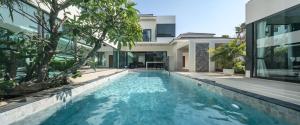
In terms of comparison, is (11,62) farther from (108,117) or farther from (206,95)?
(206,95)

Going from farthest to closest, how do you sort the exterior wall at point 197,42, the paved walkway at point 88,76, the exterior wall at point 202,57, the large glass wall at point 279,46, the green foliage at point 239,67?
1. the exterior wall at point 202,57
2. the exterior wall at point 197,42
3. the green foliage at point 239,67
4. the paved walkway at point 88,76
5. the large glass wall at point 279,46

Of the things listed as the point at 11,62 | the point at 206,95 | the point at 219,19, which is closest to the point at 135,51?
the point at 219,19

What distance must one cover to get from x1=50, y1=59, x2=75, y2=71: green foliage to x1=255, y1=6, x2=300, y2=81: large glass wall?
8847 millimetres

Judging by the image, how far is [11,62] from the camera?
6.97 m

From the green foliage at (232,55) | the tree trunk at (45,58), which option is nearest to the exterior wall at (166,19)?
the green foliage at (232,55)

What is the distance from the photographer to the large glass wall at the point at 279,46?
10984 millimetres

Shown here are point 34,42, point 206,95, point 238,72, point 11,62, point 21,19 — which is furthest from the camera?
point 238,72

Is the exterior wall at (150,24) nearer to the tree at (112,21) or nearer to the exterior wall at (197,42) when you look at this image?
the exterior wall at (197,42)

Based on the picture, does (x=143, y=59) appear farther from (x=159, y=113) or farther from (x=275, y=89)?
(x=159, y=113)

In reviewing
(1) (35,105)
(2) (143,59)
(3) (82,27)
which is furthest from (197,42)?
(1) (35,105)

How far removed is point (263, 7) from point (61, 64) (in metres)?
10.3

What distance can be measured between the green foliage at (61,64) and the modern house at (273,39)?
8847mm

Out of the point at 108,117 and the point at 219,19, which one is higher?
the point at 219,19

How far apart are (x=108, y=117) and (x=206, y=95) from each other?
460 centimetres
